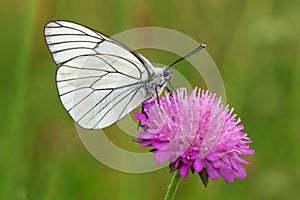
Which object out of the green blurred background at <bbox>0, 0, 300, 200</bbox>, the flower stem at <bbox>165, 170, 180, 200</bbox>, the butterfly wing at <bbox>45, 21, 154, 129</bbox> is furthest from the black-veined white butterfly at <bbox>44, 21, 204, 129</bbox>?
the flower stem at <bbox>165, 170, 180, 200</bbox>

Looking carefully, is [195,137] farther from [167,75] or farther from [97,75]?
[97,75]

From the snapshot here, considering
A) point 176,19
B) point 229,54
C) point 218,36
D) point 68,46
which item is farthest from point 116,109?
point 176,19

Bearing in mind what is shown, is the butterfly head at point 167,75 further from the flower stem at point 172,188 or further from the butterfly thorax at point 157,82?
the flower stem at point 172,188

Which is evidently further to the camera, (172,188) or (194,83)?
(194,83)

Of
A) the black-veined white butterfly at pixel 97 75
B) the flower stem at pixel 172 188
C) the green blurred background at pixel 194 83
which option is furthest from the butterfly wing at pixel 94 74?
the flower stem at pixel 172 188

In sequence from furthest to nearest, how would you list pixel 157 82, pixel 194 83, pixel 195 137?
pixel 194 83 < pixel 157 82 < pixel 195 137

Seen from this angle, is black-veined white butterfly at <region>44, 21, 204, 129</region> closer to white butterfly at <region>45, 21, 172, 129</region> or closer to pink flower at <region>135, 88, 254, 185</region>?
white butterfly at <region>45, 21, 172, 129</region>

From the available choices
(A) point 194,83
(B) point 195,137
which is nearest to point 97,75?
(B) point 195,137
